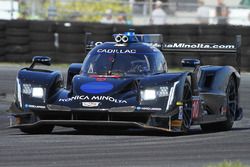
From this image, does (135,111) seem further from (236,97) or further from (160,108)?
(236,97)

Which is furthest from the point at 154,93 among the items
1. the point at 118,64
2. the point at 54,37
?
the point at 54,37

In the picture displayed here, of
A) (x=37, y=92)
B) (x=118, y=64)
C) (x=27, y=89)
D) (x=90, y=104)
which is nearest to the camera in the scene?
(x=90, y=104)

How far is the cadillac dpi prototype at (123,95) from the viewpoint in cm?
1034

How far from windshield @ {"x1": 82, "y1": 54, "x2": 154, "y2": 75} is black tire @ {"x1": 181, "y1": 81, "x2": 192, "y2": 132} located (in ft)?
1.95

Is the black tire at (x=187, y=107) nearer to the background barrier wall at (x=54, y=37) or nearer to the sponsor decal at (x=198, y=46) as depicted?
the sponsor decal at (x=198, y=46)

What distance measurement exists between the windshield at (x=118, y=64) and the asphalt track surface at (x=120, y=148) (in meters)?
0.79

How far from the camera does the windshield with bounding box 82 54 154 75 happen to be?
11.3m

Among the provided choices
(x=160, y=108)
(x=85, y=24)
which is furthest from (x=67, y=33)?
(x=160, y=108)

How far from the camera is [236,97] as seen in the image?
41.8ft

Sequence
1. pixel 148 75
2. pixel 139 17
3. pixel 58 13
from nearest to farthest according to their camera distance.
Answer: pixel 148 75 → pixel 139 17 → pixel 58 13

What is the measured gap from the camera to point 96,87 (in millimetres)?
10562

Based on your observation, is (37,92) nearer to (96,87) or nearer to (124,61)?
(96,87)

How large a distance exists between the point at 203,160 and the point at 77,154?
125 centimetres

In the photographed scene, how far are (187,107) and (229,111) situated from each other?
5.13 ft
